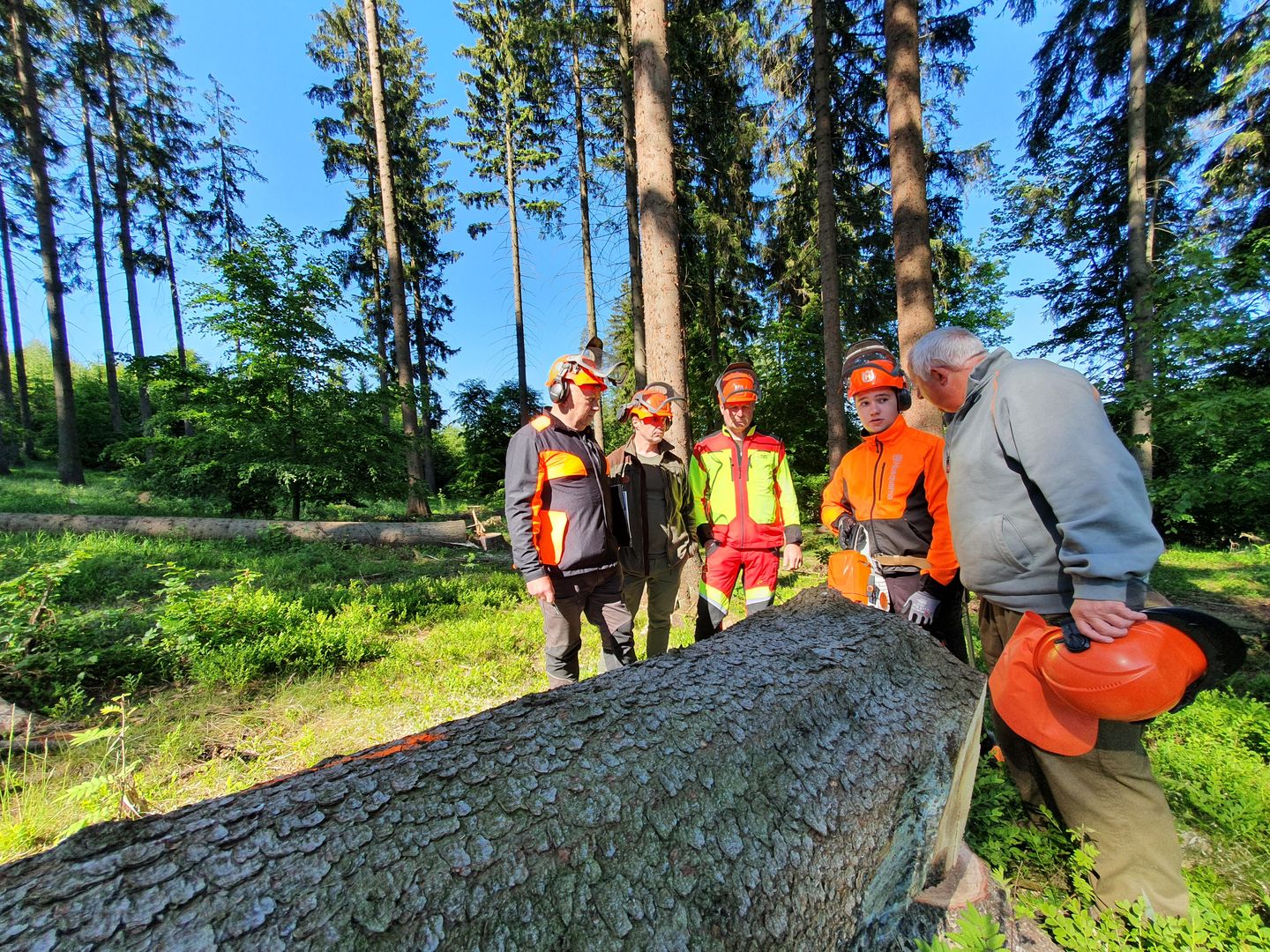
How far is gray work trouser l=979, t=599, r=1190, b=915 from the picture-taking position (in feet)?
5.62

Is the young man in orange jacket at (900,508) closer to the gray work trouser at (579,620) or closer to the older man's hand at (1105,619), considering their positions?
the older man's hand at (1105,619)

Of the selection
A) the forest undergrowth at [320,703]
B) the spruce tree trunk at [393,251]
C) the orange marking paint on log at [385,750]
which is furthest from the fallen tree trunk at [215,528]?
the orange marking paint on log at [385,750]

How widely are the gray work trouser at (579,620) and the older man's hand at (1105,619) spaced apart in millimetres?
2086

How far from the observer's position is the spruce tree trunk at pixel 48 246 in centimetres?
1255

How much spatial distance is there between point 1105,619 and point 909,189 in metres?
5.16

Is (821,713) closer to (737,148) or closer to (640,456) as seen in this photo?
(640,456)

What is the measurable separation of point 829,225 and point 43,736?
10.8m

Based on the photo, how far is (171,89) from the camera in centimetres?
1769

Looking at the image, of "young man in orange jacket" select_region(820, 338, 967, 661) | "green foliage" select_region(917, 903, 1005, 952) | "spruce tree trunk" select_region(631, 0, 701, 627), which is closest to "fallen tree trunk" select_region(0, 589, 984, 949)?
"green foliage" select_region(917, 903, 1005, 952)

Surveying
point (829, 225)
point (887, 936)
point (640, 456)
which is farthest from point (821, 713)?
point (829, 225)

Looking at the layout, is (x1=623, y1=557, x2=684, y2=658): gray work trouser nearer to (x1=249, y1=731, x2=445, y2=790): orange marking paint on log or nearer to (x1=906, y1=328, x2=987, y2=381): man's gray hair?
(x1=906, y1=328, x2=987, y2=381): man's gray hair

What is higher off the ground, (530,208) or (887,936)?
(530,208)

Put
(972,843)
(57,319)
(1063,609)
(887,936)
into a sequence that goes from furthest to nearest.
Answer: (57,319) → (972,843) → (1063,609) → (887,936)

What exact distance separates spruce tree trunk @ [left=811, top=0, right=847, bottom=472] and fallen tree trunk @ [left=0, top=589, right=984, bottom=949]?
7576 millimetres
